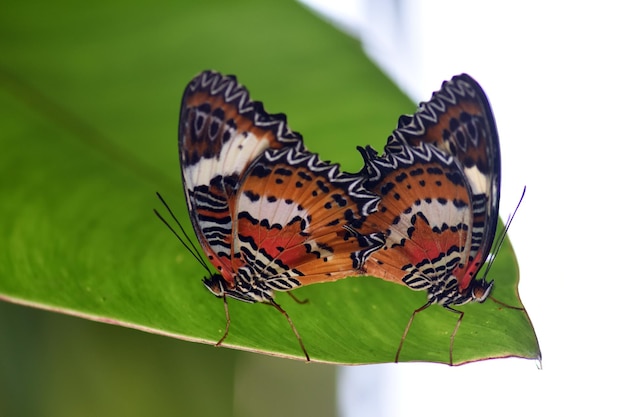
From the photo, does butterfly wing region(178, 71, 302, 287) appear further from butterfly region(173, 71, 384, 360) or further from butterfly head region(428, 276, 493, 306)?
butterfly head region(428, 276, 493, 306)

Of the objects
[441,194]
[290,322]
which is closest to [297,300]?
[290,322]

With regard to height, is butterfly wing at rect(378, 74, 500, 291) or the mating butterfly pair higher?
butterfly wing at rect(378, 74, 500, 291)

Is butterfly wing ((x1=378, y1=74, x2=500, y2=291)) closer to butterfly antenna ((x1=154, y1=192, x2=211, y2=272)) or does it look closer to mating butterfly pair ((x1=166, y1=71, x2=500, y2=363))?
mating butterfly pair ((x1=166, y1=71, x2=500, y2=363))

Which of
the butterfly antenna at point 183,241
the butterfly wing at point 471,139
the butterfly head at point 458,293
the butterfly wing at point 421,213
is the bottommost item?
the butterfly antenna at point 183,241

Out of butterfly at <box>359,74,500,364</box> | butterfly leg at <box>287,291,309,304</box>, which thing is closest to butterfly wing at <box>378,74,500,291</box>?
butterfly at <box>359,74,500,364</box>

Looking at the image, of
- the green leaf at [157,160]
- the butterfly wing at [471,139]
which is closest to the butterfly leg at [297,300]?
the green leaf at [157,160]

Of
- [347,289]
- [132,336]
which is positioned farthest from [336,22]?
[132,336]

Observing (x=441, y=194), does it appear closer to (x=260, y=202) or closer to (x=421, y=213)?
(x=421, y=213)

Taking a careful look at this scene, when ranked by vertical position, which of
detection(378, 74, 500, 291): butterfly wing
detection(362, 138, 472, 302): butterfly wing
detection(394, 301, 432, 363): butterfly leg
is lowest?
detection(394, 301, 432, 363): butterfly leg

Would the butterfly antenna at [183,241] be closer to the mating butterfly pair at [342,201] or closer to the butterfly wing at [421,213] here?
the mating butterfly pair at [342,201]

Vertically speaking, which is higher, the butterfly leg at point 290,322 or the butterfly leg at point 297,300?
the butterfly leg at point 297,300
